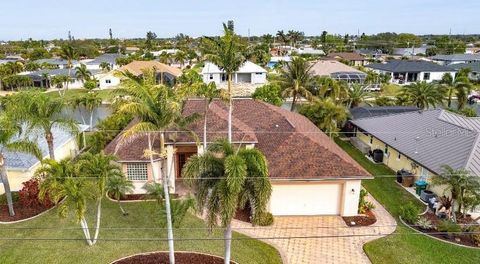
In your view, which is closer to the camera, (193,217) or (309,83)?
(193,217)

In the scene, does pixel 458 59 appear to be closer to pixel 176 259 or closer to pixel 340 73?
pixel 340 73

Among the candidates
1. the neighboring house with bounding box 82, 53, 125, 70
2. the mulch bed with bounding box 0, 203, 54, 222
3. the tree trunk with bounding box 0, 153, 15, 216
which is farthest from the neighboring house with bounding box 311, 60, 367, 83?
the tree trunk with bounding box 0, 153, 15, 216

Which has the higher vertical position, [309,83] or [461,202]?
[309,83]

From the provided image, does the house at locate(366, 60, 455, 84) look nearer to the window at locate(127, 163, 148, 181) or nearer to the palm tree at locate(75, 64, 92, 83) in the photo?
the palm tree at locate(75, 64, 92, 83)

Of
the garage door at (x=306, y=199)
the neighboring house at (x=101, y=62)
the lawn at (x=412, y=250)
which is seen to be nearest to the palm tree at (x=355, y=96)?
the lawn at (x=412, y=250)

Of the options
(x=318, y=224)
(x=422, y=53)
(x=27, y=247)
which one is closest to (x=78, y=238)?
(x=27, y=247)

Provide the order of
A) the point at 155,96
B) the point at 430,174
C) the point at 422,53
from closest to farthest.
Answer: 1. the point at 155,96
2. the point at 430,174
3. the point at 422,53

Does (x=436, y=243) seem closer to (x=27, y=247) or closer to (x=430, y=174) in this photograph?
(x=430, y=174)
